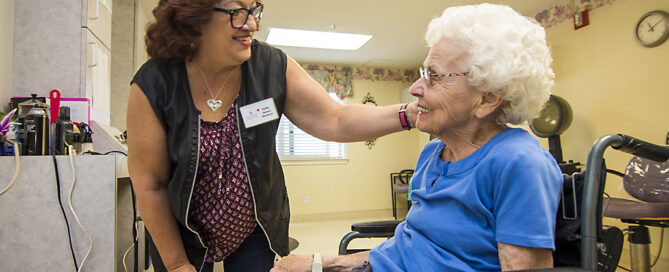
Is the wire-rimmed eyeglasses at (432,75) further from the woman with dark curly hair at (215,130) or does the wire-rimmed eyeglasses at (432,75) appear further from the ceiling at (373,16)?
the ceiling at (373,16)

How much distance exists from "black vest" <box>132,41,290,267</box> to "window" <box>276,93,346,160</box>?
15.9 ft

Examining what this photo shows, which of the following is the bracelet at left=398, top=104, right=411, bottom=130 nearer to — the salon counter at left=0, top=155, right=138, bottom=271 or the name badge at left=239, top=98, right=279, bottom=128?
the name badge at left=239, top=98, right=279, bottom=128

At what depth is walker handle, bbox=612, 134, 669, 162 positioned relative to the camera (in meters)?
0.85

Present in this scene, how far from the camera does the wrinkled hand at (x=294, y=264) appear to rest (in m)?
1.15

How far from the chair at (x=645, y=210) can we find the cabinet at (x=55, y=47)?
3310 mm

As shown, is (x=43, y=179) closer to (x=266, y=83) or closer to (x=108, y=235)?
(x=108, y=235)

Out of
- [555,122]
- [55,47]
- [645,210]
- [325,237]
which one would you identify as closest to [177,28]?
[55,47]

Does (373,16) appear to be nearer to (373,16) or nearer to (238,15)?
(373,16)

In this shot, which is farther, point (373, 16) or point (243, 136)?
point (373, 16)

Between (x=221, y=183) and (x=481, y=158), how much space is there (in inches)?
29.9

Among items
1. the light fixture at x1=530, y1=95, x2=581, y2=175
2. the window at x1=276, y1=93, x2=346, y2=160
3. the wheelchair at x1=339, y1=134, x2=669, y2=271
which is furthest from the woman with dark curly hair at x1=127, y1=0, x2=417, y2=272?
the window at x1=276, y1=93, x2=346, y2=160

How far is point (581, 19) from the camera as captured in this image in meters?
3.79

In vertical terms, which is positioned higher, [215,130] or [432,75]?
[432,75]

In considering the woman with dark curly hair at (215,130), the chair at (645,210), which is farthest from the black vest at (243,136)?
the chair at (645,210)
